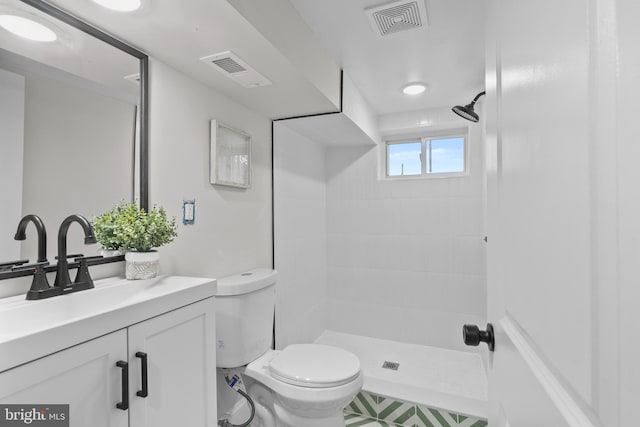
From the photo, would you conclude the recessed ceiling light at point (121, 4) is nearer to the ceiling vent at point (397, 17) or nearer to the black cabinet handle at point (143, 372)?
the ceiling vent at point (397, 17)

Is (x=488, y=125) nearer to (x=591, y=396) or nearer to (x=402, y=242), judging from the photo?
(x=591, y=396)

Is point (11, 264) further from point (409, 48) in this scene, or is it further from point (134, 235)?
point (409, 48)

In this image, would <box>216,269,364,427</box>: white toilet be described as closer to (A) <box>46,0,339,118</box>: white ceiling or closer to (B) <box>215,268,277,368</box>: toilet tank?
(B) <box>215,268,277,368</box>: toilet tank

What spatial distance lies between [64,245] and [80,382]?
1.53 ft

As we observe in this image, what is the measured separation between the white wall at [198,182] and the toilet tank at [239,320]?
0.20 metres

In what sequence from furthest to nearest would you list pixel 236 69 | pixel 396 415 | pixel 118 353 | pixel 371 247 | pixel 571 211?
1. pixel 371 247
2. pixel 396 415
3. pixel 236 69
4. pixel 118 353
5. pixel 571 211

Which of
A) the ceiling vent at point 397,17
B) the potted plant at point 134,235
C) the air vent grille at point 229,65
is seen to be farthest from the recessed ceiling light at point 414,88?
the potted plant at point 134,235

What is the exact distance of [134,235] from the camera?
119 centimetres

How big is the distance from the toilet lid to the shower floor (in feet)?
1.98

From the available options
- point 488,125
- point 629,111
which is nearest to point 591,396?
point 629,111

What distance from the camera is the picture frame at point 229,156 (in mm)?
1700

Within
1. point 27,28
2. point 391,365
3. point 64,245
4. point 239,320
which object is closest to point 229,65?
point 27,28

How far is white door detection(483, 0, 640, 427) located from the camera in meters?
0.27

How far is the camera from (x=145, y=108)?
4.56ft
